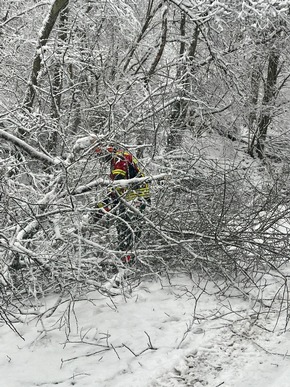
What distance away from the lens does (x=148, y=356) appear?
13.4 feet

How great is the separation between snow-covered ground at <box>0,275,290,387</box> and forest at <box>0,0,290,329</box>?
0.89 ft

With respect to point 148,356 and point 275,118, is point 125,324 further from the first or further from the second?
point 275,118

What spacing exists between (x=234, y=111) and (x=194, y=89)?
2.42 metres

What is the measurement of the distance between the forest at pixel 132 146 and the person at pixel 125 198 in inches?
4.6

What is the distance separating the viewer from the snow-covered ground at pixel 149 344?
12.5ft

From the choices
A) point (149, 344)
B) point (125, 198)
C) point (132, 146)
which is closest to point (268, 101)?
A: point (132, 146)

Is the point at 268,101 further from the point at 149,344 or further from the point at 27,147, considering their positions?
the point at 149,344

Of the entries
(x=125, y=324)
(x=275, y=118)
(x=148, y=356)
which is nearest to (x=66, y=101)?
(x=125, y=324)

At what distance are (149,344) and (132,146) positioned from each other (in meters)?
2.12

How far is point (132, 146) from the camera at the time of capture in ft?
17.3

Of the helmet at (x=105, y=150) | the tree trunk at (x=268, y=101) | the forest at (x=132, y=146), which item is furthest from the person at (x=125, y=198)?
the tree trunk at (x=268, y=101)

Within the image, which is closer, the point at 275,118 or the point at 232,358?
the point at 232,358

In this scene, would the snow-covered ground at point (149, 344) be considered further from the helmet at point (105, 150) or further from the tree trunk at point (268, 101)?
the tree trunk at point (268, 101)

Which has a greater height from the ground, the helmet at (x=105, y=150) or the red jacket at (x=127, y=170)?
the helmet at (x=105, y=150)
